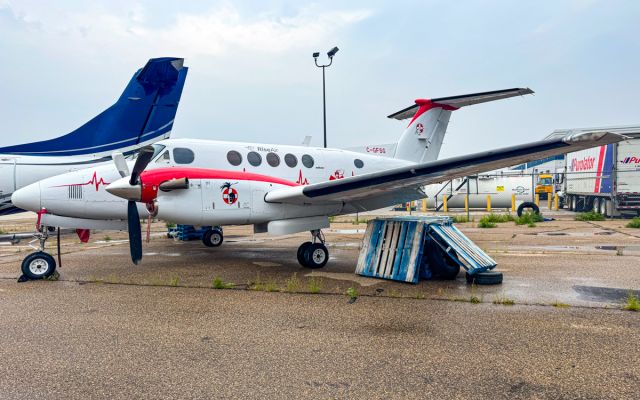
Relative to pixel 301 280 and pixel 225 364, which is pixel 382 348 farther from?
pixel 301 280

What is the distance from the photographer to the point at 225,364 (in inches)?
157

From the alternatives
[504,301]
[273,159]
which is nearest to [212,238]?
[273,159]

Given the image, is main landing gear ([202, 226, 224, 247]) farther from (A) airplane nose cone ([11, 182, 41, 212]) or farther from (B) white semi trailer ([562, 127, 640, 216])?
(B) white semi trailer ([562, 127, 640, 216])

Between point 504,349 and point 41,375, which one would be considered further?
point 504,349

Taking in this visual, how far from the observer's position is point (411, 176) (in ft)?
24.5

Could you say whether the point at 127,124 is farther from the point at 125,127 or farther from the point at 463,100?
the point at 463,100

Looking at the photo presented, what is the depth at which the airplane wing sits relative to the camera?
250 inches

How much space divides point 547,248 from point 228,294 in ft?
29.5

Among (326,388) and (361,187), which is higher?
(361,187)

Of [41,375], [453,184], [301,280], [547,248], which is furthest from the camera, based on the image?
[453,184]

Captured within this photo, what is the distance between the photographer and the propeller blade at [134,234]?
782 centimetres

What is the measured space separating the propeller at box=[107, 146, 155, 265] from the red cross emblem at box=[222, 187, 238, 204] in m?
1.49

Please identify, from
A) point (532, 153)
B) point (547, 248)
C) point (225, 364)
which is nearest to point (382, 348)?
point (225, 364)

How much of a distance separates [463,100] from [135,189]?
9594 millimetres
